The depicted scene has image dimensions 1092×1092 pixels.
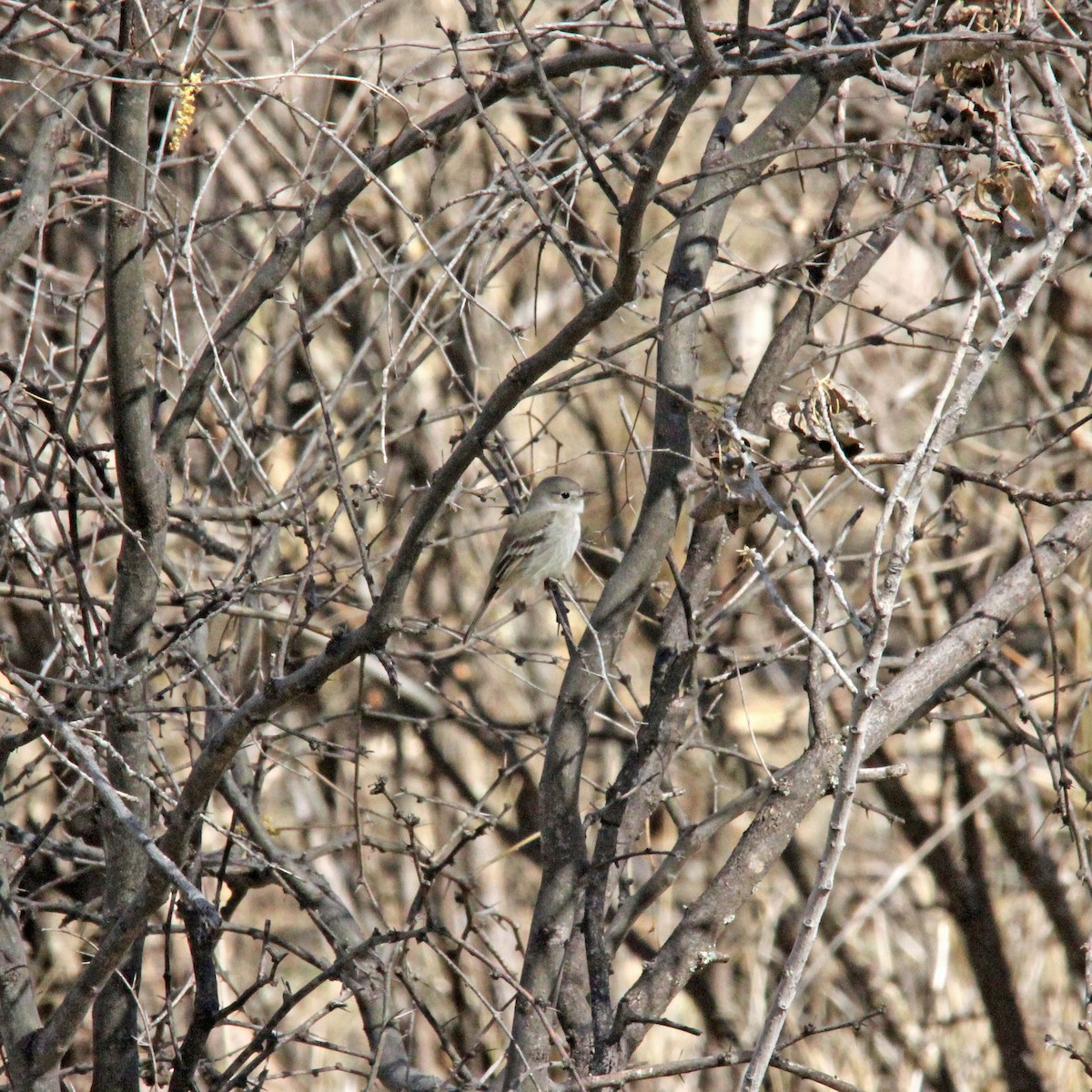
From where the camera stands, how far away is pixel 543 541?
5.23 meters

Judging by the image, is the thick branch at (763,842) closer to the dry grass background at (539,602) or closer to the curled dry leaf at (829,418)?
the curled dry leaf at (829,418)

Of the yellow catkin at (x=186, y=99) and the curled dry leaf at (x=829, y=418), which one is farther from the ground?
the yellow catkin at (x=186, y=99)

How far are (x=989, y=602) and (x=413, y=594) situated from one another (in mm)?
2902

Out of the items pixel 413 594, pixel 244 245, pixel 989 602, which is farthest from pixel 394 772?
pixel 989 602

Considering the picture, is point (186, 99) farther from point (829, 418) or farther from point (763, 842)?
point (763, 842)

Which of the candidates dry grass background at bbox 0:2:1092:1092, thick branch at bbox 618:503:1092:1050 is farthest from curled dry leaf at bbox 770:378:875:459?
dry grass background at bbox 0:2:1092:1092

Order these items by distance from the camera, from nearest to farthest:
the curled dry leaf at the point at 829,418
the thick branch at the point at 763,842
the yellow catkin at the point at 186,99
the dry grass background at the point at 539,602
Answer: the curled dry leaf at the point at 829,418, the yellow catkin at the point at 186,99, the thick branch at the point at 763,842, the dry grass background at the point at 539,602

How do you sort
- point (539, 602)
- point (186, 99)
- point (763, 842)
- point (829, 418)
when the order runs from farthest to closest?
point (539, 602) < point (763, 842) < point (186, 99) < point (829, 418)

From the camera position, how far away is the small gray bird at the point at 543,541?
5168 mm

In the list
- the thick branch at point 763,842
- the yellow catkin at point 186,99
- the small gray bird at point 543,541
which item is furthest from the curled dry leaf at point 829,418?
the small gray bird at point 543,541

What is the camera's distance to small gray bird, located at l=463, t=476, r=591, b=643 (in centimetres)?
517

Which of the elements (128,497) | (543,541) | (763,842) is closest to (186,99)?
(128,497)

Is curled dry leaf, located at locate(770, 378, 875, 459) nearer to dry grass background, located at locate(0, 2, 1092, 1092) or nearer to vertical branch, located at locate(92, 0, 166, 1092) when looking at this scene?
vertical branch, located at locate(92, 0, 166, 1092)

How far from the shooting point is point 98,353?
5488mm
